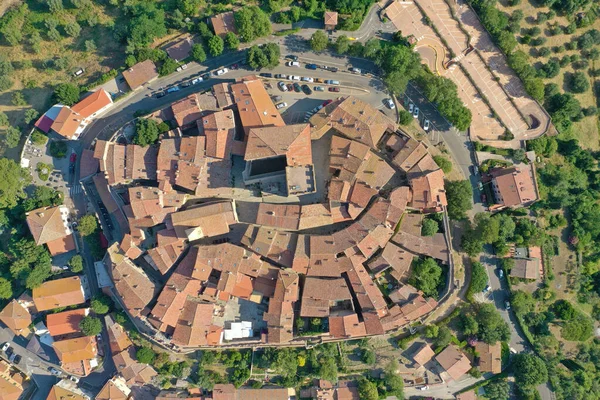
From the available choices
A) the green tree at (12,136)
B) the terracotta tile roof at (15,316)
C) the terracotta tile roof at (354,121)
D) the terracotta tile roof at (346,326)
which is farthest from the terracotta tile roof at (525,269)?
the green tree at (12,136)

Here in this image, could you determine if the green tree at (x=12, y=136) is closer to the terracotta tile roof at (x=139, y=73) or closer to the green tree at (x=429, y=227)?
the terracotta tile roof at (x=139, y=73)

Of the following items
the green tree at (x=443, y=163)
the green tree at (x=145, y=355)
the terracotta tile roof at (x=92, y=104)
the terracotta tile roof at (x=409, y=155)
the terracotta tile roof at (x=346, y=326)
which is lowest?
the green tree at (x=145, y=355)

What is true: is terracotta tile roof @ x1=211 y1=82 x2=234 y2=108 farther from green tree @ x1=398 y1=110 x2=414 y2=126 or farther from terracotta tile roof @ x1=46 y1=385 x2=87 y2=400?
terracotta tile roof @ x1=46 y1=385 x2=87 y2=400

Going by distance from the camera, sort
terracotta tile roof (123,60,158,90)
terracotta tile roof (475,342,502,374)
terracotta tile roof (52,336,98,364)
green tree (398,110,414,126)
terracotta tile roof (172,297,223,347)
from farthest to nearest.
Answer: green tree (398,110,414,126) → terracotta tile roof (123,60,158,90) → terracotta tile roof (475,342,502,374) → terracotta tile roof (52,336,98,364) → terracotta tile roof (172,297,223,347)

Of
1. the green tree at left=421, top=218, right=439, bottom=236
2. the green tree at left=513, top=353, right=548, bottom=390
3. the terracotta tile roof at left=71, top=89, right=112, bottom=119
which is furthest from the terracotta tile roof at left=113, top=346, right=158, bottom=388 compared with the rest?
the green tree at left=513, top=353, right=548, bottom=390

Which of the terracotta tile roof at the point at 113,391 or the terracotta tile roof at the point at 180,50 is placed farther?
the terracotta tile roof at the point at 180,50

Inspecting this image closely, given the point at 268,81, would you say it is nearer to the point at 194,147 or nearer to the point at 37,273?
the point at 194,147

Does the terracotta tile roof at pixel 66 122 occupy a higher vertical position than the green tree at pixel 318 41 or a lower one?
lower

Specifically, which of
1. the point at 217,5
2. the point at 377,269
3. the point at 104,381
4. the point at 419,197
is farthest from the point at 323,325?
the point at 217,5
